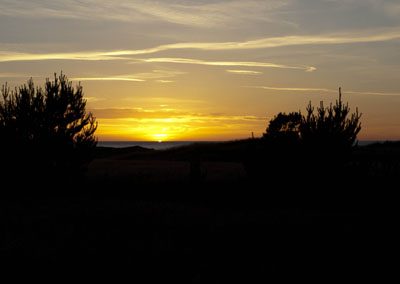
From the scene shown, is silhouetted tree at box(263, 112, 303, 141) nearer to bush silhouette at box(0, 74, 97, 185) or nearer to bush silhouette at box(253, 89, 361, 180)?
bush silhouette at box(253, 89, 361, 180)

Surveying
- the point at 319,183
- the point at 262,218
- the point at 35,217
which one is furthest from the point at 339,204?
the point at 35,217

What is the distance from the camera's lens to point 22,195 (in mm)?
24938

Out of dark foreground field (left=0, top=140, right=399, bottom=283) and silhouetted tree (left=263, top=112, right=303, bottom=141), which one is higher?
silhouetted tree (left=263, top=112, right=303, bottom=141)

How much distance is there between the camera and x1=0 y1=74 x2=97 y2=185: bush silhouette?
81.9ft

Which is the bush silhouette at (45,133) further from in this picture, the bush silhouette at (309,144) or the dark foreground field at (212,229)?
the bush silhouette at (309,144)

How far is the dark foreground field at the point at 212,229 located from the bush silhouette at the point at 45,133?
1.15 metres

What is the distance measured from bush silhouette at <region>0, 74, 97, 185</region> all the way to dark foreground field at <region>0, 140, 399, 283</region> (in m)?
1.15

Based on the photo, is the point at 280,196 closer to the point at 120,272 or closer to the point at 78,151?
the point at 78,151

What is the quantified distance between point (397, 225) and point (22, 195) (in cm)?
1633

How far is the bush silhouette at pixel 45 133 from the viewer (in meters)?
25.0

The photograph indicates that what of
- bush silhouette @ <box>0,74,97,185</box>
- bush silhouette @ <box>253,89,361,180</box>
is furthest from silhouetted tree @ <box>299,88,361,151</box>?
bush silhouette @ <box>0,74,97,185</box>

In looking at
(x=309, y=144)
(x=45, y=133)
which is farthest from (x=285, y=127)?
(x=45, y=133)

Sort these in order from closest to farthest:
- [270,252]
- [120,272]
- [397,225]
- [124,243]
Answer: [120,272], [270,252], [124,243], [397,225]

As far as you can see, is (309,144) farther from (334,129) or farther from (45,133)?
(45,133)
